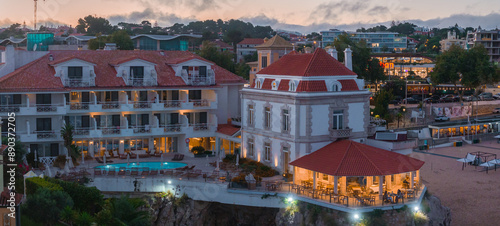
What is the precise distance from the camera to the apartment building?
46.0 metres

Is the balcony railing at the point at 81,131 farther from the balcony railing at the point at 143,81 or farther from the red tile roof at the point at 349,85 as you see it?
the red tile roof at the point at 349,85

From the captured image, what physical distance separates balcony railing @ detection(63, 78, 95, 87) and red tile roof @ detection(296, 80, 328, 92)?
15771 mm

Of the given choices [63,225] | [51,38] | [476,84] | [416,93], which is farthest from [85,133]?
[416,93]

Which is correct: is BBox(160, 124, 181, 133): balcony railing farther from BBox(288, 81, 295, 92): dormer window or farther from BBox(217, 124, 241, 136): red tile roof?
BBox(288, 81, 295, 92): dormer window

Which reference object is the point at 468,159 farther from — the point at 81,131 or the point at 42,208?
the point at 42,208

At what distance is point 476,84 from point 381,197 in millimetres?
62829

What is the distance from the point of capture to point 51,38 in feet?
248

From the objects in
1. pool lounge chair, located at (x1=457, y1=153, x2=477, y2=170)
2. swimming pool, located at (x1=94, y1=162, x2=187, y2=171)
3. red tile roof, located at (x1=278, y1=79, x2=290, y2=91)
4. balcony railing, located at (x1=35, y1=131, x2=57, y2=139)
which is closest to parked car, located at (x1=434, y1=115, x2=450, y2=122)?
pool lounge chair, located at (x1=457, y1=153, x2=477, y2=170)

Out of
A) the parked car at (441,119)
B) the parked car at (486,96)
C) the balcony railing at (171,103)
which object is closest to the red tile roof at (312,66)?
the balcony railing at (171,103)

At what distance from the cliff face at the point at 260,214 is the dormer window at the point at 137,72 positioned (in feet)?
41.0

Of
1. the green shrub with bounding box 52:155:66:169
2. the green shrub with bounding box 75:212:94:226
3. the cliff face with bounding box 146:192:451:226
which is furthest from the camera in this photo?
the green shrub with bounding box 52:155:66:169

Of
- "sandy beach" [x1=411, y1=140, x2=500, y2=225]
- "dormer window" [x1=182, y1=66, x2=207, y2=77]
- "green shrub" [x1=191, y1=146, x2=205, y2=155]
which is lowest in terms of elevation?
"sandy beach" [x1=411, y1=140, x2=500, y2=225]

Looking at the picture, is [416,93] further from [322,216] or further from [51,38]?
[322,216]

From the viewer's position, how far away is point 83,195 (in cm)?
3666
